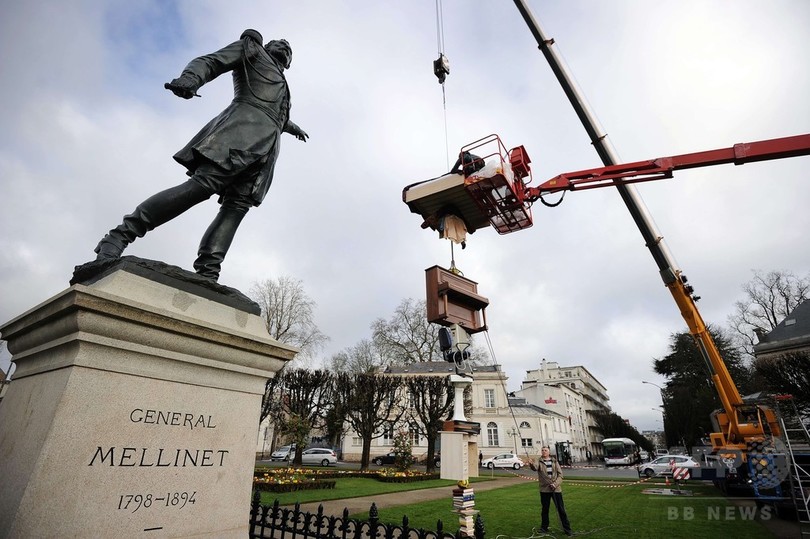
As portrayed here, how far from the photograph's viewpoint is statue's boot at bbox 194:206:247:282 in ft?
11.2

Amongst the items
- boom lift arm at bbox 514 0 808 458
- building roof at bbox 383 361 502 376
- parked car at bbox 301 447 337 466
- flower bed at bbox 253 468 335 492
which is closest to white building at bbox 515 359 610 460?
building roof at bbox 383 361 502 376

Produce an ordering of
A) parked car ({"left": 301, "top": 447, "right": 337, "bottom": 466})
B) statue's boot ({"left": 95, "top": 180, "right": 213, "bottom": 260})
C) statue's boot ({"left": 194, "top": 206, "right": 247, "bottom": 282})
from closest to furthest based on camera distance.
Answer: statue's boot ({"left": 95, "top": 180, "right": 213, "bottom": 260}), statue's boot ({"left": 194, "top": 206, "right": 247, "bottom": 282}), parked car ({"left": 301, "top": 447, "right": 337, "bottom": 466})

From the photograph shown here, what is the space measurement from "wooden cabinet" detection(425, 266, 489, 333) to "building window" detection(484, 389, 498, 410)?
1614 inches

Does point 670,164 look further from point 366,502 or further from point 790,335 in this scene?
point 790,335

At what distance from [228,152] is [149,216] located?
81 centimetres

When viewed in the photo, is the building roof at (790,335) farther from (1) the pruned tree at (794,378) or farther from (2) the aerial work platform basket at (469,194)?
(2) the aerial work platform basket at (469,194)

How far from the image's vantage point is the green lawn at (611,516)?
812cm

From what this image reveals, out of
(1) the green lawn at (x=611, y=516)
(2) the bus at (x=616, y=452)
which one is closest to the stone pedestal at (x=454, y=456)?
(1) the green lawn at (x=611, y=516)

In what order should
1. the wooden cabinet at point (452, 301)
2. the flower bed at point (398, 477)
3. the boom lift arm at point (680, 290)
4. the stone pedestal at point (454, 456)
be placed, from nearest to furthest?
the stone pedestal at point (454, 456) < the wooden cabinet at point (452, 301) < the boom lift arm at point (680, 290) < the flower bed at point (398, 477)

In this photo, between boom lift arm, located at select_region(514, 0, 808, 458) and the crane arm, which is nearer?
the crane arm

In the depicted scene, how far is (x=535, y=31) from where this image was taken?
45.2ft

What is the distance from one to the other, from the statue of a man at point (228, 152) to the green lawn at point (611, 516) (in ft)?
24.2

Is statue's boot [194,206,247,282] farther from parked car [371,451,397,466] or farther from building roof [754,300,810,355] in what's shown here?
building roof [754,300,810,355]

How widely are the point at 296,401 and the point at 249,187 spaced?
26.1 meters
